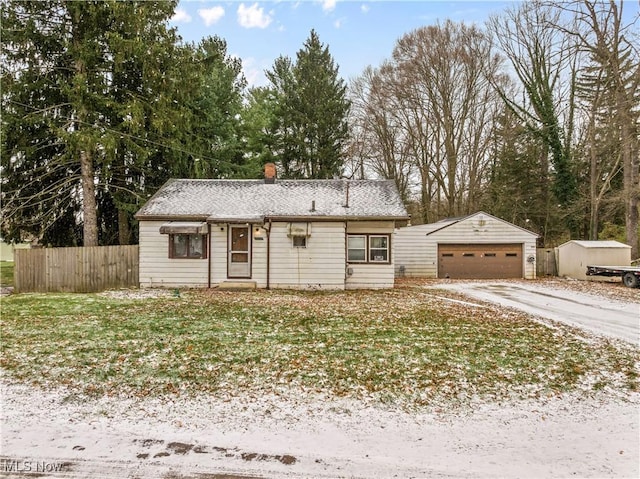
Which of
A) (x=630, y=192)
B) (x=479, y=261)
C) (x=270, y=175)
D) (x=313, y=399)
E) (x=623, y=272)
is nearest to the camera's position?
(x=313, y=399)

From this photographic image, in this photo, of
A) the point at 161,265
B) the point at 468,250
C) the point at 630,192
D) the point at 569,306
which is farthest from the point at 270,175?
the point at 630,192

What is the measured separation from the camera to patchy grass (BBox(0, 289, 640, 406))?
4500 mm

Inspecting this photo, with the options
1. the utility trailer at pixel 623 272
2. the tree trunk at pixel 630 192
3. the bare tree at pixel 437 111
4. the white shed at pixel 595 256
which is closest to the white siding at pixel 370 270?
the utility trailer at pixel 623 272

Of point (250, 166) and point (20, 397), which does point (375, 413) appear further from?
point (250, 166)

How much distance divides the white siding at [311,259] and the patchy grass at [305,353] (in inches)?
170

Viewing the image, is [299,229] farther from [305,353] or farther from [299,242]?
[305,353]

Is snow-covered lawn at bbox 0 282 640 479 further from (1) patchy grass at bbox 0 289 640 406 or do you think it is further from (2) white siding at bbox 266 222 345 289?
(2) white siding at bbox 266 222 345 289

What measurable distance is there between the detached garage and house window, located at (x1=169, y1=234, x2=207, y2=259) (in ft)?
30.4

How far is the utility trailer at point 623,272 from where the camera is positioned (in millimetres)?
13878

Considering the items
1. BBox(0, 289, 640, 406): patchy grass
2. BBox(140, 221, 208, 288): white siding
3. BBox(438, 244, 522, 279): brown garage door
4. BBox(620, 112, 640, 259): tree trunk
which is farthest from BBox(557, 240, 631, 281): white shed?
BBox(140, 221, 208, 288): white siding

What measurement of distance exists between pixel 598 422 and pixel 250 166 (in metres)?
21.4

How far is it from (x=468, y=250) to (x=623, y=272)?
19.1 ft

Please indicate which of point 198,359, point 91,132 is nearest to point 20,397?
point 198,359

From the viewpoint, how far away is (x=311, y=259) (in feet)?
43.3
